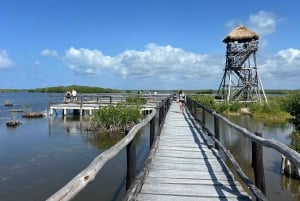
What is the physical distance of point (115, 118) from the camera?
75.6ft

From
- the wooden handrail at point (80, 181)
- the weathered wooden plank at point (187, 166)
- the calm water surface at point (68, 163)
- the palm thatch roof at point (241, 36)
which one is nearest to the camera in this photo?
the wooden handrail at point (80, 181)

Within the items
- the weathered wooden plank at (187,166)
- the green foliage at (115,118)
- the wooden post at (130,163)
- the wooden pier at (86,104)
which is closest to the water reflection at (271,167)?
the weathered wooden plank at (187,166)

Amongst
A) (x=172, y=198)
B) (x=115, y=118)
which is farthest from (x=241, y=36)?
(x=172, y=198)

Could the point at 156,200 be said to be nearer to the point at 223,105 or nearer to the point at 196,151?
the point at 196,151

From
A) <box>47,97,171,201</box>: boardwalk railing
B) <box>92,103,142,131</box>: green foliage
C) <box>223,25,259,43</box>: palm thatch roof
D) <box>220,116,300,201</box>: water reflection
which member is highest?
<box>223,25,259,43</box>: palm thatch roof

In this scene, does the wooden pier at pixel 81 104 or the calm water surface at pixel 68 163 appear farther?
the wooden pier at pixel 81 104

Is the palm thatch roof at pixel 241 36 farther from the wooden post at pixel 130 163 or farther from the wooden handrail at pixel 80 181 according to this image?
the wooden handrail at pixel 80 181

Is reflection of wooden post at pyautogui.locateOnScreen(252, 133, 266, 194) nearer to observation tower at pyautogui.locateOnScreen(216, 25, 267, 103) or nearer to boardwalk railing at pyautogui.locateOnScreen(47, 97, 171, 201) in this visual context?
boardwalk railing at pyautogui.locateOnScreen(47, 97, 171, 201)

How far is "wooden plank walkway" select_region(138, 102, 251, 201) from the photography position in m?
5.45

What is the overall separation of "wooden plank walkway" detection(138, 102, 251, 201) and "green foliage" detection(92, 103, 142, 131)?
12.8 metres

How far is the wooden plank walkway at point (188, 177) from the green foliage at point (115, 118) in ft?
42.1

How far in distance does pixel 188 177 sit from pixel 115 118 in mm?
16751

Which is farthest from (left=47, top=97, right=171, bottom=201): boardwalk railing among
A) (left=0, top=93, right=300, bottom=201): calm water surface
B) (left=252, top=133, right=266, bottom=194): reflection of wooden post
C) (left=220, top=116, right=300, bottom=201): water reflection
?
(left=220, top=116, right=300, bottom=201): water reflection

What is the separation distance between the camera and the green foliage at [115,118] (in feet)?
75.1
